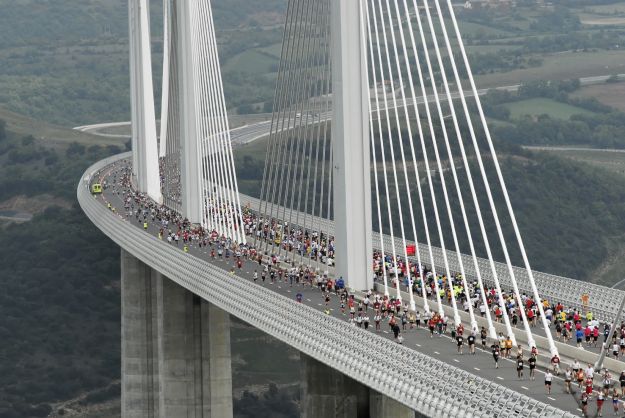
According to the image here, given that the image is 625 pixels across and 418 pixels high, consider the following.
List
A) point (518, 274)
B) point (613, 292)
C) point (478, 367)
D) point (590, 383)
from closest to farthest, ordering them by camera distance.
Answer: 1. point (590, 383)
2. point (478, 367)
3. point (613, 292)
4. point (518, 274)

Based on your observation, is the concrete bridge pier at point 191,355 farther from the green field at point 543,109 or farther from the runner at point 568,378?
the green field at point 543,109

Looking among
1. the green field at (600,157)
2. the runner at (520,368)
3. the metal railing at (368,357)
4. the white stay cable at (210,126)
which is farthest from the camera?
the green field at (600,157)

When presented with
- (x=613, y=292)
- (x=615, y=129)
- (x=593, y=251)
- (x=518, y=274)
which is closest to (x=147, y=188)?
(x=593, y=251)

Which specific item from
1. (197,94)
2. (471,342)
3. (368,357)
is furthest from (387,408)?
(197,94)

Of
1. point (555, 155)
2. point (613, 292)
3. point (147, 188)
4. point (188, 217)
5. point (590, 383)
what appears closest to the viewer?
point (590, 383)

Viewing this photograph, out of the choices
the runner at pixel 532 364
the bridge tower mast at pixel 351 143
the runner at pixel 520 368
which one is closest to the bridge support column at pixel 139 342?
the bridge tower mast at pixel 351 143

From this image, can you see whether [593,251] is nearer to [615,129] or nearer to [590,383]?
[615,129]

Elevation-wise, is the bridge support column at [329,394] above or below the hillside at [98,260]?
above
